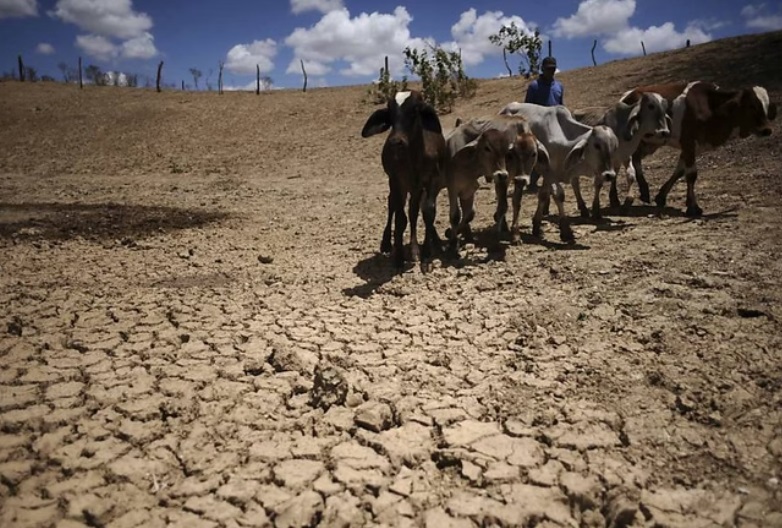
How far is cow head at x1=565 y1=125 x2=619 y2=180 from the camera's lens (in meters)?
5.97

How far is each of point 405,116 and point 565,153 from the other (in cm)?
211

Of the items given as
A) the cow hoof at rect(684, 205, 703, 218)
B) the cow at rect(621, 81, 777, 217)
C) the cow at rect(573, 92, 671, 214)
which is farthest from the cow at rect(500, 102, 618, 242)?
the cow at rect(621, 81, 777, 217)

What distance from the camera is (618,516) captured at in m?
2.21

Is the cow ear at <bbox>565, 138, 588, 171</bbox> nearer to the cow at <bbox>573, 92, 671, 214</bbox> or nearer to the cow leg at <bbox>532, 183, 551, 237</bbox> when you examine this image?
the cow leg at <bbox>532, 183, 551, 237</bbox>

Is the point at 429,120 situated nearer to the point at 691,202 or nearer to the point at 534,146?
the point at 534,146

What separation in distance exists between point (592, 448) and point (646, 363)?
890 mm

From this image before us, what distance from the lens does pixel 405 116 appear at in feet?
17.3

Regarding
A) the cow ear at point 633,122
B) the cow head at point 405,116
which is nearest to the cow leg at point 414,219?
the cow head at point 405,116

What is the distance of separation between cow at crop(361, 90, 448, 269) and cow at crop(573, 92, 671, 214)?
248 cm

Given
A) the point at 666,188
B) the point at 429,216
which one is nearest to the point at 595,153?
the point at 666,188

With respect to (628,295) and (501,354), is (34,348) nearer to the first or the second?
(501,354)

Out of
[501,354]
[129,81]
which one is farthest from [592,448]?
[129,81]

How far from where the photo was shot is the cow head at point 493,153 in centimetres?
508

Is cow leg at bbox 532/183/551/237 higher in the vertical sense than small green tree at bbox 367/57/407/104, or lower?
lower
